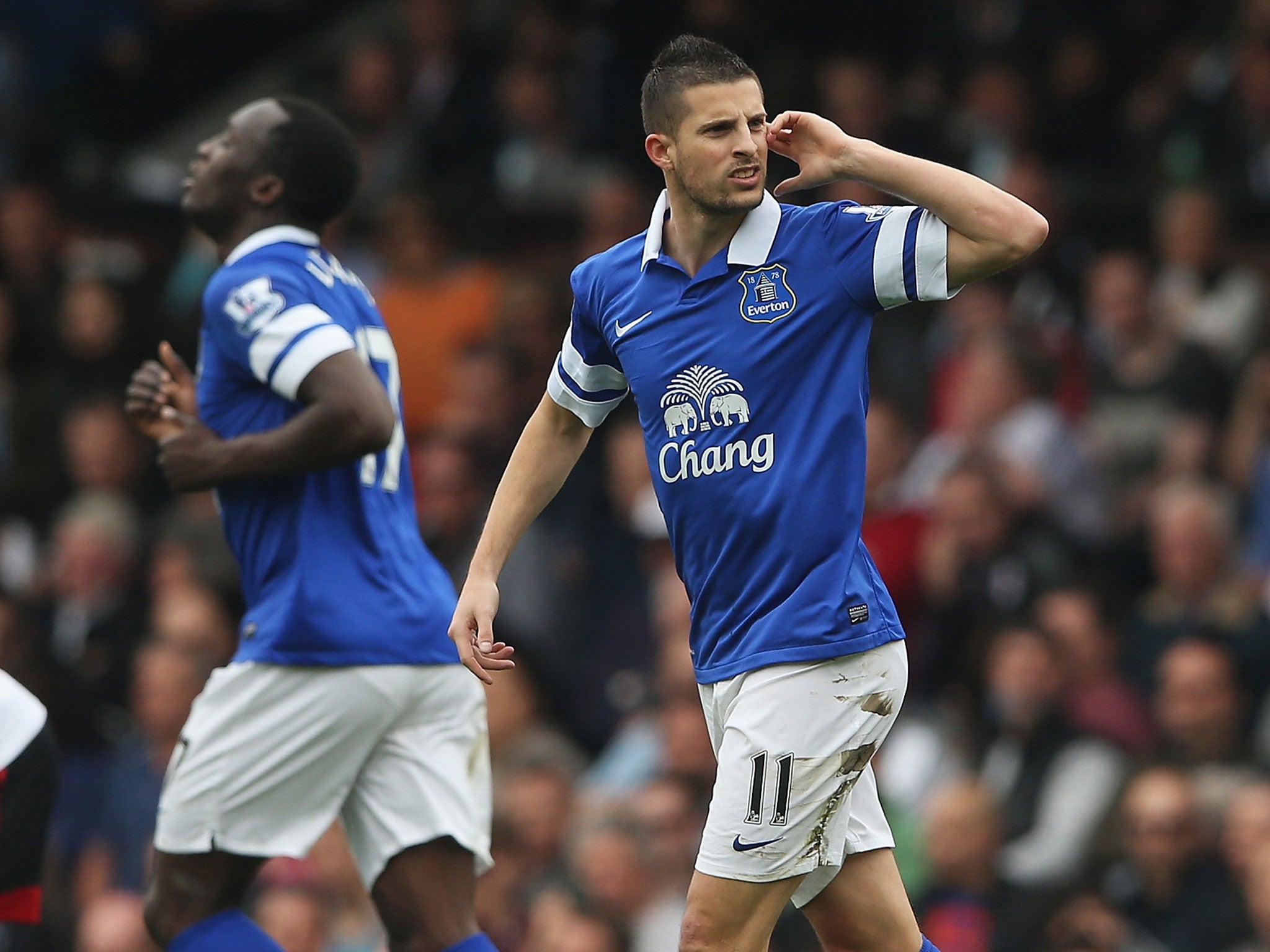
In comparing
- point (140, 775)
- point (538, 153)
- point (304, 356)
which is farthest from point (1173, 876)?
point (538, 153)

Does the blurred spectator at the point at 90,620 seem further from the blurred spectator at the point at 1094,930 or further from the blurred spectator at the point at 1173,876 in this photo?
the blurred spectator at the point at 1173,876

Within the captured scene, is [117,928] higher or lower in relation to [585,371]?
lower

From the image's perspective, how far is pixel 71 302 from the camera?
503 inches

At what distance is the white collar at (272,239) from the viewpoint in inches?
233

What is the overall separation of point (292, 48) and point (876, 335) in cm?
754

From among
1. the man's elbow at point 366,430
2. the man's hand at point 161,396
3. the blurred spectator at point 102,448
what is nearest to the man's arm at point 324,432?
the man's elbow at point 366,430

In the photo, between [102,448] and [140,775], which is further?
[102,448]

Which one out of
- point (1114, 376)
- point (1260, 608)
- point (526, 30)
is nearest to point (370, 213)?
point (526, 30)

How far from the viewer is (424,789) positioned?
18.9 ft

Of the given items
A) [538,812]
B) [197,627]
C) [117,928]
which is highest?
[197,627]

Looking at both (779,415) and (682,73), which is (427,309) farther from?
(779,415)

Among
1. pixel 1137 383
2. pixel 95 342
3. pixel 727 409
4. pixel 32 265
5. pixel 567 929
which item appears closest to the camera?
pixel 727 409

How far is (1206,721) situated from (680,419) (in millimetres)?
4000

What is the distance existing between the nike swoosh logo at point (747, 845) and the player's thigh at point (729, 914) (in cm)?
8
